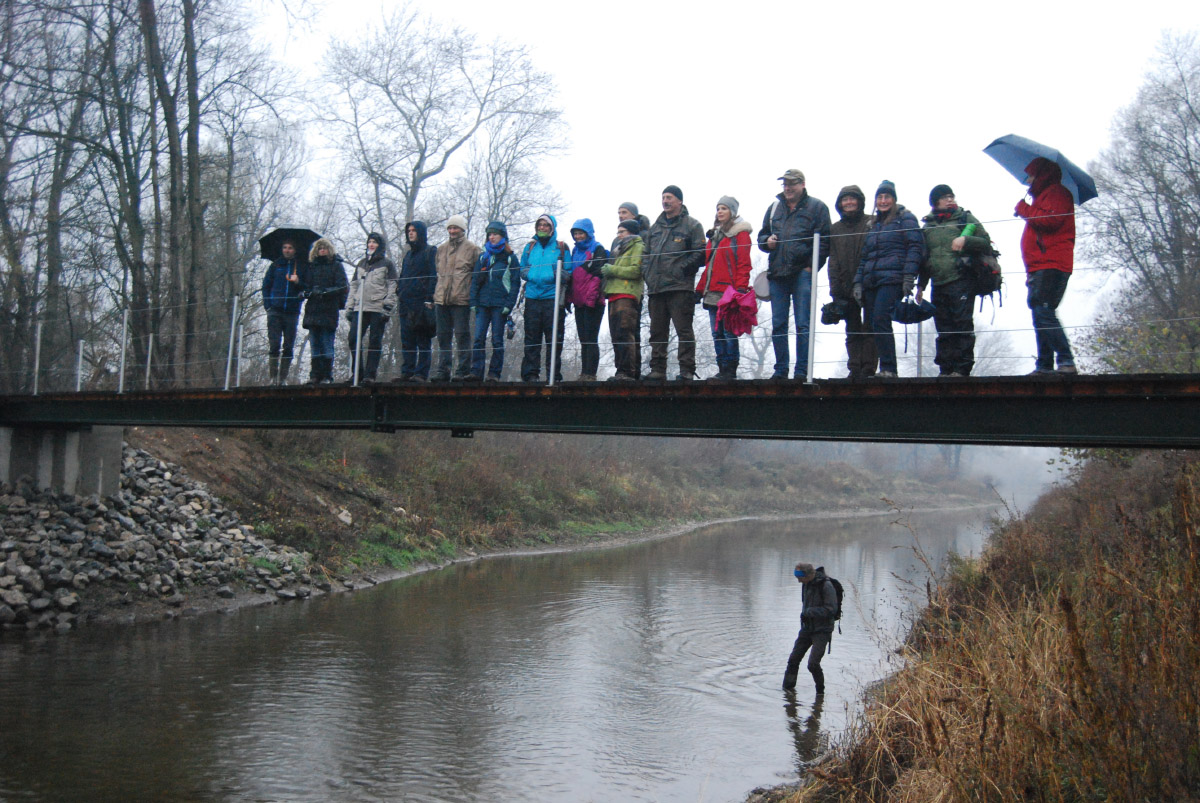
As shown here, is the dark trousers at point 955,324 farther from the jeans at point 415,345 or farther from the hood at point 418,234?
the hood at point 418,234

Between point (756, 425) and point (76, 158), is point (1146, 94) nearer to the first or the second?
point (756, 425)

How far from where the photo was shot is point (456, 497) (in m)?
26.4

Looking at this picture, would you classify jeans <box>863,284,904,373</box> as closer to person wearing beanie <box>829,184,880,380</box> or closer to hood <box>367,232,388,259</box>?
person wearing beanie <box>829,184,880,380</box>

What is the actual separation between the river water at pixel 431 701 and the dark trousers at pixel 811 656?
9.4 inches

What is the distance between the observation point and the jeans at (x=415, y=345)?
11.4 m

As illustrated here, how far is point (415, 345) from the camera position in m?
11.8

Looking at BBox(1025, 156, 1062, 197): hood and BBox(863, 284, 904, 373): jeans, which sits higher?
BBox(1025, 156, 1062, 197): hood

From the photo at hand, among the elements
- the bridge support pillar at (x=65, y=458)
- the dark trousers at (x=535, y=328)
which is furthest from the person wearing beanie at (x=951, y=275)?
the bridge support pillar at (x=65, y=458)

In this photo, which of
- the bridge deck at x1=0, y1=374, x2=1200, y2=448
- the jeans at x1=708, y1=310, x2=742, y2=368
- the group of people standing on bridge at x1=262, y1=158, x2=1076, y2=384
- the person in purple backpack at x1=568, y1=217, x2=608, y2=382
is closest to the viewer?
the bridge deck at x1=0, y1=374, x2=1200, y2=448

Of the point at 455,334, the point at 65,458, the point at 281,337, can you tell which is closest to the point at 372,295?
the point at 455,334

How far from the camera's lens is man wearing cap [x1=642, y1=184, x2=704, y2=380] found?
9.16m

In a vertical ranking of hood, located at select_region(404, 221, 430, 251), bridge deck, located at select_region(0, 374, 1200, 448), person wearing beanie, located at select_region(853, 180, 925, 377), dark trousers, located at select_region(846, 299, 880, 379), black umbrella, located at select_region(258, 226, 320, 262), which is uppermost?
black umbrella, located at select_region(258, 226, 320, 262)

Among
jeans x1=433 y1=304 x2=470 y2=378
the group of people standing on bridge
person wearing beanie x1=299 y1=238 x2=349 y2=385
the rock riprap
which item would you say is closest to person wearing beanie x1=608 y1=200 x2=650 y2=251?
the group of people standing on bridge

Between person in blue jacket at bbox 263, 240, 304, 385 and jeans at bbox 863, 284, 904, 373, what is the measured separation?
305 inches
